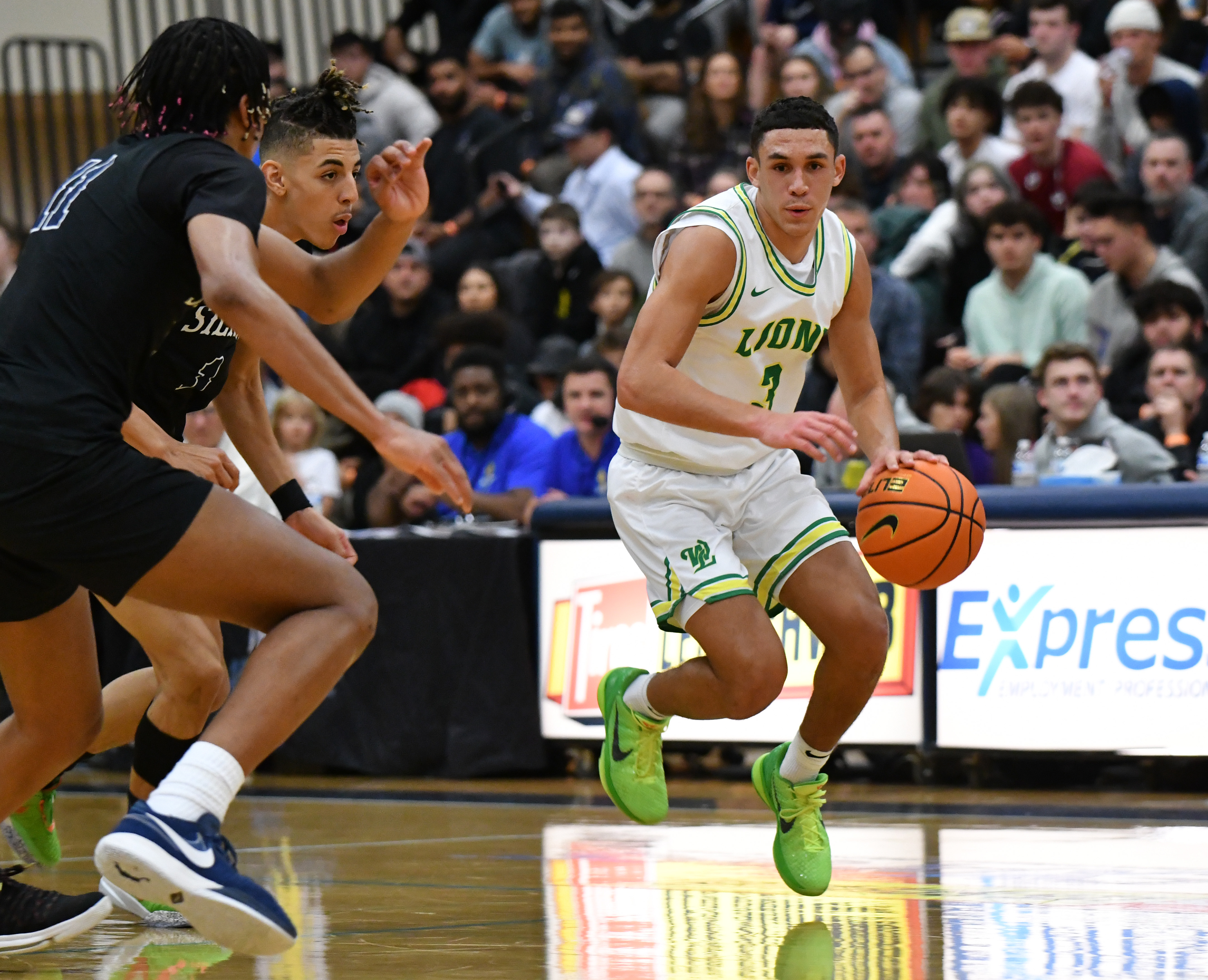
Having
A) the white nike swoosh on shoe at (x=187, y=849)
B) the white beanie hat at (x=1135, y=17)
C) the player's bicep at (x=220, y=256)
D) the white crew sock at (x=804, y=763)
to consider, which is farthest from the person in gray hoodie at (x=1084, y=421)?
the white nike swoosh on shoe at (x=187, y=849)

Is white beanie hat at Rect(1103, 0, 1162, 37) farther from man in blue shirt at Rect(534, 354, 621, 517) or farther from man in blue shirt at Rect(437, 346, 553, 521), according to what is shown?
man in blue shirt at Rect(437, 346, 553, 521)

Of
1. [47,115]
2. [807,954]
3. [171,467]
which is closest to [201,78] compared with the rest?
[171,467]

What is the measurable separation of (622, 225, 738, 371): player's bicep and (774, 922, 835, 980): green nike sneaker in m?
1.62

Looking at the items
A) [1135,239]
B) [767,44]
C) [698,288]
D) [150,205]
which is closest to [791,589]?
[698,288]

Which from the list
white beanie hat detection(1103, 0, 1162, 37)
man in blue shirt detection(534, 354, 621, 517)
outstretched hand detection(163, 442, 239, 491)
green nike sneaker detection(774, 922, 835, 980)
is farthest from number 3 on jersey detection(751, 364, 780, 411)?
white beanie hat detection(1103, 0, 1162, 37)

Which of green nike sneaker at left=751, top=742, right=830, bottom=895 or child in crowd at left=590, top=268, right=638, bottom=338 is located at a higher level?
child in crowd at left=590, top=268, right=638, bottom=338

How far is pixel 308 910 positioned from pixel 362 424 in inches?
81.0

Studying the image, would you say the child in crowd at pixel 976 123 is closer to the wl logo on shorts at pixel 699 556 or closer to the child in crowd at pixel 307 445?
the child in crowd at pixel 307 445

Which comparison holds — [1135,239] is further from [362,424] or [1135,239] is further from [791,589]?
[362,424]

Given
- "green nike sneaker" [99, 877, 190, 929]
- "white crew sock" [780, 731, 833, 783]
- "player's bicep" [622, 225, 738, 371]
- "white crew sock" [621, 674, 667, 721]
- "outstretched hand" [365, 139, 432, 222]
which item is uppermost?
"outstretched hand" [365, 139, 432, 222]

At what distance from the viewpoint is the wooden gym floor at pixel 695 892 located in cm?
404

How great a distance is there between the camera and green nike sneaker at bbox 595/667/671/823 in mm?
5453

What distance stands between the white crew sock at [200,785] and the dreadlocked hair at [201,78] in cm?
134

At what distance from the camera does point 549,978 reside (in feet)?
12.6
